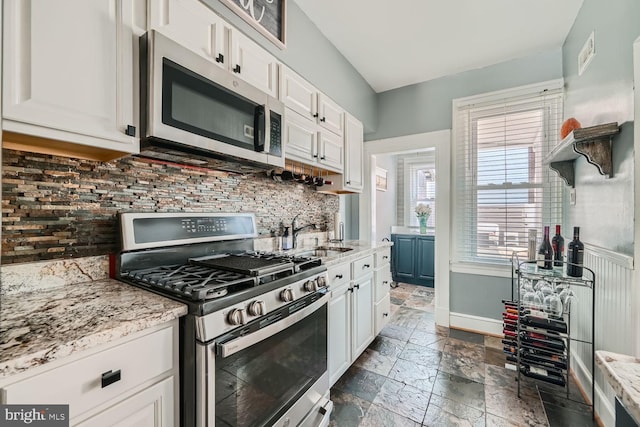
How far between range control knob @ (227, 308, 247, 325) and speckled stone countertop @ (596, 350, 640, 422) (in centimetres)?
102

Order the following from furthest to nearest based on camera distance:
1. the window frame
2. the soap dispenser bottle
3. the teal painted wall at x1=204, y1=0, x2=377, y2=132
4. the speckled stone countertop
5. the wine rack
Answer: the window frame, the soap dispenser bottle, the wine rack, the teal painted wall at x1=204, y1=0, x2=377, y2=132, the speckled stone countertop

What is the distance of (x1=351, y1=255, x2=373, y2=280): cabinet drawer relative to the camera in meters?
2.07

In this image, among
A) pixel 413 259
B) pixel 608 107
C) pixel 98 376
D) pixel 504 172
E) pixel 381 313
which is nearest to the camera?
pixel 98 376

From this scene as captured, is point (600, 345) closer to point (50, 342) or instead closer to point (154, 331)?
point (154, 331)

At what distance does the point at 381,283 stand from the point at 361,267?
53 cm

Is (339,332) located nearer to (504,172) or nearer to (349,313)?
(349,313)

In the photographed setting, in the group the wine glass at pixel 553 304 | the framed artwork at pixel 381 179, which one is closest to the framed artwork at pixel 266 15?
the wine glass at pixel 553 304

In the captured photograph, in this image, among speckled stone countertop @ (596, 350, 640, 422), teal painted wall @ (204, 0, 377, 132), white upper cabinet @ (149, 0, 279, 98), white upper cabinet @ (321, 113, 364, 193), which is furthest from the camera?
white upper cabinet @ (321, 113, 364, 193)

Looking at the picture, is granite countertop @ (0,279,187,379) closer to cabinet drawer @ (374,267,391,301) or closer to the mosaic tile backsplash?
the mosaic tile backsplash

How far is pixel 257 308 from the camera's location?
108 centimetres

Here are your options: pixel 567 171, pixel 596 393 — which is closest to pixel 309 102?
pixel 567 171

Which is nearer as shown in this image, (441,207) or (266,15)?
(266,15)

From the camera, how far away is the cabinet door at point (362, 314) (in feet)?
6.82

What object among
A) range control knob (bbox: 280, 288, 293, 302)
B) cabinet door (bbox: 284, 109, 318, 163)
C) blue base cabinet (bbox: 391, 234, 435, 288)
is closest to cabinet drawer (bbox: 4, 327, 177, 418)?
range control knob (bbox: 280, 288, 293, 302)
